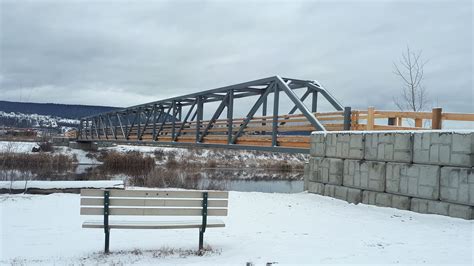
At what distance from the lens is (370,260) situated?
5090mm

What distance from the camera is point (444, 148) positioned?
7.77m

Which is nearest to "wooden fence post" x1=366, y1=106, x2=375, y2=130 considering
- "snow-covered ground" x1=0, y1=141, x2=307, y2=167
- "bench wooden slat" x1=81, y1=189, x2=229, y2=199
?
"bench wooden slat" x1=81, y1=189, x2=229, y2=199

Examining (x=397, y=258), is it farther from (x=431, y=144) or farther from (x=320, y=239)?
(x=431, y=144)

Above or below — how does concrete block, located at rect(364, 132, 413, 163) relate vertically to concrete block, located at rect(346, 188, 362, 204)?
above

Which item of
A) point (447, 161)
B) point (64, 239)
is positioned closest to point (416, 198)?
point (447, 161)

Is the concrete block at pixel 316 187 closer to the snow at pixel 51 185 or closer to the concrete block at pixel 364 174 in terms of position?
the concrete block at pixel 364 174

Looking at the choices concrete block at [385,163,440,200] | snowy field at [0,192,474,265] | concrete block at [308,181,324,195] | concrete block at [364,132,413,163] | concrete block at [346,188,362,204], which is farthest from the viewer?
concrete block at [308,181,324,195]

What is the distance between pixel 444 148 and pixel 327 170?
148 inches

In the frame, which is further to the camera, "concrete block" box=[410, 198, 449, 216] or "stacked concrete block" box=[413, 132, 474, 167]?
"concrete block" box=[410, 198, 449, 216]

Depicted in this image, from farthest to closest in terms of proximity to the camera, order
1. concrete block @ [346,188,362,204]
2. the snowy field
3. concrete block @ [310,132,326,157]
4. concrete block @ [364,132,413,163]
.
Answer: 1. concrete block @ [310,132,326,157]
2. concrete block @ [346,188,362,204]
3. concrete block @ [364,132,413,163]
4. the snowy field

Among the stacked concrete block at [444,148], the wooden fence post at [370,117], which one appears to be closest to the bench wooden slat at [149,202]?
the stacked concrete block at [444,148]

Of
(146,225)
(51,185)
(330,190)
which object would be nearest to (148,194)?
(146,225)

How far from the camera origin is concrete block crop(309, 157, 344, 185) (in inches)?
420

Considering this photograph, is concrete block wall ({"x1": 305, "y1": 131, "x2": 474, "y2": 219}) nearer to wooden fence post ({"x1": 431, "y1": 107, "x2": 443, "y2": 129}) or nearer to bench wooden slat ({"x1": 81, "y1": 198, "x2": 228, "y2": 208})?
wooden fence post ({"x1": 431, "y1": 107, "x2": 443, "y2": 129})
